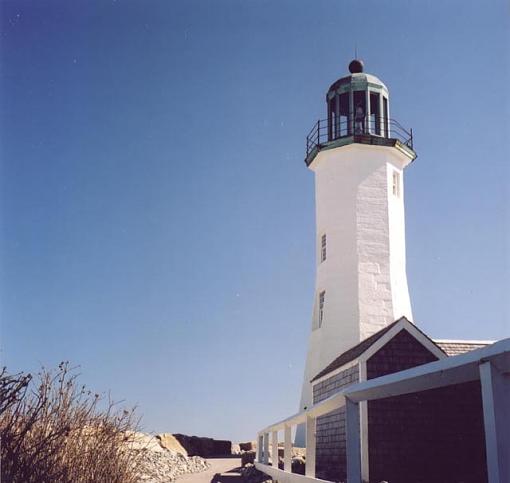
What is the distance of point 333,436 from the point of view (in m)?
16.4

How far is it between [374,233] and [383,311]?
2866 millimetres

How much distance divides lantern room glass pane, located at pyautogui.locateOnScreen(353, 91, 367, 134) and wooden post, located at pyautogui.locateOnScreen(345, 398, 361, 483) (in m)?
19.1

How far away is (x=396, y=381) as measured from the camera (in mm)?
4660

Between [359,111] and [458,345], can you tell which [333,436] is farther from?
[359,111]

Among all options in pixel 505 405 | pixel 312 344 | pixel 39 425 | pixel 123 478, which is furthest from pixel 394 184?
pixel 505 405

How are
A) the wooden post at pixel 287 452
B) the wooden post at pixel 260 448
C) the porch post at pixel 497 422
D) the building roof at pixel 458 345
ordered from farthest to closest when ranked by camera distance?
the wooden post at pixel 260 448
the building roof at pixel 458 345
the wooden post at pixel 287 452
the porch post at pixel 497 422

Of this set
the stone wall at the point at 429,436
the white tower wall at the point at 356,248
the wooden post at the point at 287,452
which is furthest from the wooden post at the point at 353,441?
the white tower wall at the point at 356,248

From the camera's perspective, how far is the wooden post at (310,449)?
9080mm

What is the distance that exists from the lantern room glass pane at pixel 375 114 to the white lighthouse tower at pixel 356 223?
4 centimetres

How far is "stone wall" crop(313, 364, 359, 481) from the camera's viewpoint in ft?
50.3

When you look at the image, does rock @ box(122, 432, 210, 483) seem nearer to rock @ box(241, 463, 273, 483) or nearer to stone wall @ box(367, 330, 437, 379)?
rock @ box(241, 463, 273, 483)

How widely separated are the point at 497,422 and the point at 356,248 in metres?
19.1

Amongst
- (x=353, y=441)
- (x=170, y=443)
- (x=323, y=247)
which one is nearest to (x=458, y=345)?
(x=323, y=247)

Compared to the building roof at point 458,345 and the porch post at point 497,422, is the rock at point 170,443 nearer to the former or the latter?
the building roof at point 458,345
